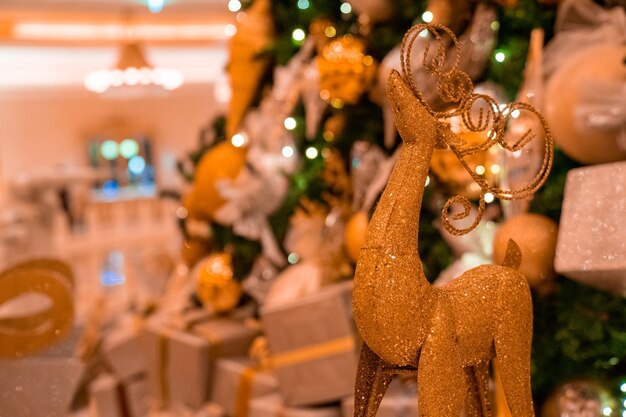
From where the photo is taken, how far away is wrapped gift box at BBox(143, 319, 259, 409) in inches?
67.6

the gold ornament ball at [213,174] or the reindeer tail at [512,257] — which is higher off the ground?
the reindeer tail at [512,257]

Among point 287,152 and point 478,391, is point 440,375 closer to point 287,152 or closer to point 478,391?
point 478,391

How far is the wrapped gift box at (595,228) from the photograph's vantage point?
2.84 feet

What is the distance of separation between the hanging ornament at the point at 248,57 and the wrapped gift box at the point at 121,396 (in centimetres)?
74

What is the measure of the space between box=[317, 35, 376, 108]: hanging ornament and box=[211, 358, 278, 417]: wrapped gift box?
1.93ft

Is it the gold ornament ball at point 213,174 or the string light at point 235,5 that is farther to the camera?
the string light at point 235,5

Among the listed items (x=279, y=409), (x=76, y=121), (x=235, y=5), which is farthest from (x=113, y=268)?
(x=279, y=409)

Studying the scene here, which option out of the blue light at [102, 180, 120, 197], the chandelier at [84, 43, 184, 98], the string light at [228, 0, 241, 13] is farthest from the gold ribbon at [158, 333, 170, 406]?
the blue light at [102, 180, 120, 197]

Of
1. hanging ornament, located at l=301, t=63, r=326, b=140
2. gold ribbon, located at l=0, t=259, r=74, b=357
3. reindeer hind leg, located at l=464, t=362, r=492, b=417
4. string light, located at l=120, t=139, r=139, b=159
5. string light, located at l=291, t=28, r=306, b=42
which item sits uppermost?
string light, located at l=291, t=28, r=306, b=42

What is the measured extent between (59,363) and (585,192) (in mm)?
720

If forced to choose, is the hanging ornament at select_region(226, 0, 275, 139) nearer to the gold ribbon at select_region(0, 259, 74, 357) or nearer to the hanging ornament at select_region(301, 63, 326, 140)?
the hanging ornament at select_region(301, 63, 326, 140)

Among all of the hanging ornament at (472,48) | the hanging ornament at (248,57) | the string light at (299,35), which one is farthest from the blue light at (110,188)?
the hanging ornament at (472,48)

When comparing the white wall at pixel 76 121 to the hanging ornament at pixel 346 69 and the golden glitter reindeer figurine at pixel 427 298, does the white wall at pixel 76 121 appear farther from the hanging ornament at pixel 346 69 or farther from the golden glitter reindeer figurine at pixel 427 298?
the golden glitter reindeer figurine at pixel 427 298

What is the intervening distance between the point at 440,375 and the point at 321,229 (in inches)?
35.7
